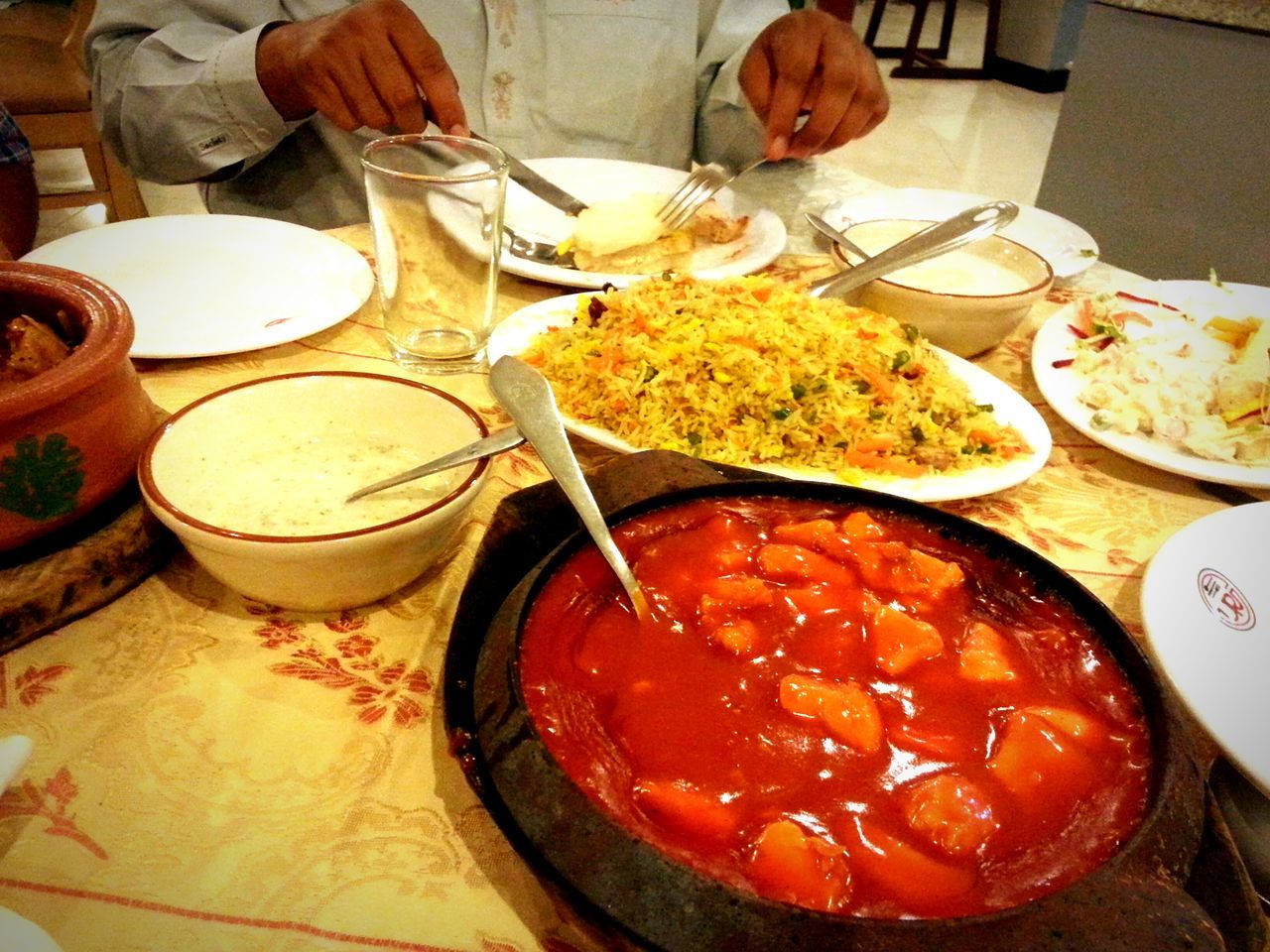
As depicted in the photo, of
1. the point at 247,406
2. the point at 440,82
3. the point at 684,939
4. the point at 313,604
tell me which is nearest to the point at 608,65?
the point at 440,82

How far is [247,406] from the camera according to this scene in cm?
115

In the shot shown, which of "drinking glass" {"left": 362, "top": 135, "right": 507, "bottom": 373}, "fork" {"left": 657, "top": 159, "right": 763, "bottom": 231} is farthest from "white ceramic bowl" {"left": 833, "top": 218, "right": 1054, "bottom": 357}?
"drinking glass" {"left": 362, "top": 135, "right": 507, "bottom": 373}

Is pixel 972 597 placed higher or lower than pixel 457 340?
higher

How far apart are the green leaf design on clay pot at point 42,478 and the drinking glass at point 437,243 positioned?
722mm

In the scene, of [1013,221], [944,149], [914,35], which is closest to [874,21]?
[914,35]

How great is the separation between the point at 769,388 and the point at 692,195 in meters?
0.90

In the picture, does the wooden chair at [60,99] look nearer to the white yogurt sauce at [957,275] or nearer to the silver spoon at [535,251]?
the silver spoon at [535,251]

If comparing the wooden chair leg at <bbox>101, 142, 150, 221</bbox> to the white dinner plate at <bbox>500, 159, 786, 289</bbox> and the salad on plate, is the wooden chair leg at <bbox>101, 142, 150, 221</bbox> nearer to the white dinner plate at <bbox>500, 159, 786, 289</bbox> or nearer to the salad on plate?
the white dinner plate at <bbox>500, 159, 786, 289</bbox>

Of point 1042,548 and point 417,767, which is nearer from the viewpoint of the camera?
point 417,767

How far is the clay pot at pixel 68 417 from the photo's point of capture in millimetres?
924

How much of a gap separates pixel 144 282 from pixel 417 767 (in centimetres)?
133

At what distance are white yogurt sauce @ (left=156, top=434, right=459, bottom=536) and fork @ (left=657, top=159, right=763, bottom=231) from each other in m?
1.15

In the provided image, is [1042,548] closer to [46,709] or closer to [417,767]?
[417,767]

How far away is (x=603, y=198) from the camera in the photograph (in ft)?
7.82
